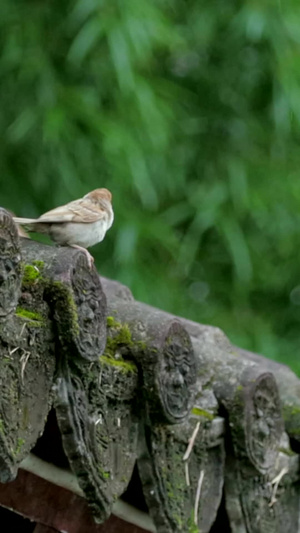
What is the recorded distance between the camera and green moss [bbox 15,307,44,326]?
1.63 meters

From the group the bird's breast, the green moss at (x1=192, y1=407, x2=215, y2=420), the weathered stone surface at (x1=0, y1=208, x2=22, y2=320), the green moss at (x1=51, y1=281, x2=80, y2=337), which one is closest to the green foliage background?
the bird's breast

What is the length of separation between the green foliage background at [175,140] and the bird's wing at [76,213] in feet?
9.75

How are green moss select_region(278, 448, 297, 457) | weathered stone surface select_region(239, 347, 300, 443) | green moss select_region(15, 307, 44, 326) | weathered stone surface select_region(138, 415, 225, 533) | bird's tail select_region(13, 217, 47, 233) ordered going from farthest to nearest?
1. weathered stone surface select_region(239, 347, 300, 443)
2. green moss select_region(278, 448, 297, 457)
3. bird's tail select_region(13, 217, 47, 233)
4. weathered stone surface select_region(138, 415, 225, 533)
5. green moss select_region(15, 307, 44, 326)

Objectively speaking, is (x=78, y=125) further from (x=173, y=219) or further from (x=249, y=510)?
(x=249, y=510)

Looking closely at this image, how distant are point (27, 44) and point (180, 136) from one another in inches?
51.6

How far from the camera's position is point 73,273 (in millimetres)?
1735

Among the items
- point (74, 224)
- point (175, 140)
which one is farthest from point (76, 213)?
point (175, 140)

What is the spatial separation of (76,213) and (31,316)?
79cm

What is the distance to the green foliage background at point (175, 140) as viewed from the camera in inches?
225

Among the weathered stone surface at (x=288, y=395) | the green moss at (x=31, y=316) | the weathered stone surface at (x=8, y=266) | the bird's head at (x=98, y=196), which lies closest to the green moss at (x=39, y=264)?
the green moss at (x=31, y=316)

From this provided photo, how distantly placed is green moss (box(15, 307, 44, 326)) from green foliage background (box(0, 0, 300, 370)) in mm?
3884

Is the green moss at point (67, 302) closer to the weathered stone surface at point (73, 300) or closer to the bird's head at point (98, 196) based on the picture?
the weathered stone surface at point (73, 300)

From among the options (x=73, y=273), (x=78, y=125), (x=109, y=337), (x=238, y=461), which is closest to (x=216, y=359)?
(x=238, y=461)

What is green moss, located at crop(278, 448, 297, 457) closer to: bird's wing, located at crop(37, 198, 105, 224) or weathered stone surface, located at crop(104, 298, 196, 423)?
weathered stone surface, located at crop(104, 298, 196, 423)
